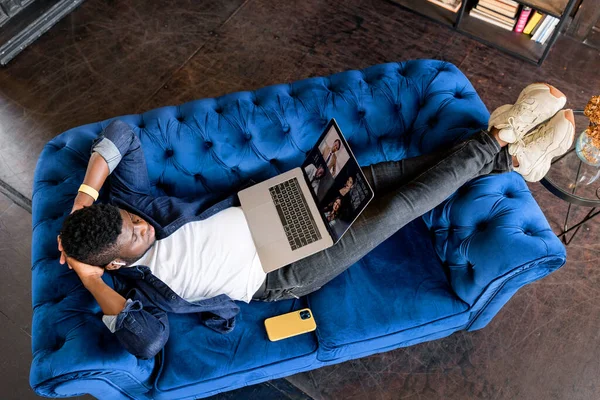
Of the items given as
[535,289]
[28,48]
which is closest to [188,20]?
[28,48]

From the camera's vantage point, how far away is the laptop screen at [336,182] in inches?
59.8

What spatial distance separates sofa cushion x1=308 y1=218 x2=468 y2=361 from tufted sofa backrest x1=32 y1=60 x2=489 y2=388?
406mm

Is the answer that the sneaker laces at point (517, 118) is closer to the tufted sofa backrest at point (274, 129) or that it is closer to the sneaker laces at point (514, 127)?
the sneaker laces at point (514, 127)

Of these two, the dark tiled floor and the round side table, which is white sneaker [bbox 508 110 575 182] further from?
the dark tiled floor

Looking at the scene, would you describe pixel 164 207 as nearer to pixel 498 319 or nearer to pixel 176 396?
pixel 176 396

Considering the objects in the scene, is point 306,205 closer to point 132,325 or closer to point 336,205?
point 336,205

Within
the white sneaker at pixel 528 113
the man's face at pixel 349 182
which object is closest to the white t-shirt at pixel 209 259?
the man's face at pixel 349 182

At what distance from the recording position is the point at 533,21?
2881 mm

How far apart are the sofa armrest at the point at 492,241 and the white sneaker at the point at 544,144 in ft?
0.32

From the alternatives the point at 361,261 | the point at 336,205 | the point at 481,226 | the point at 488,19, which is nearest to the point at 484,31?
the point at 488,19

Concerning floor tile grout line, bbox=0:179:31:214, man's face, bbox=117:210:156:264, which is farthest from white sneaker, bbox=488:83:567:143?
floor tile grout line, bbox=0:179:31:214

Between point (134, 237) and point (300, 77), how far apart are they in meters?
1.65

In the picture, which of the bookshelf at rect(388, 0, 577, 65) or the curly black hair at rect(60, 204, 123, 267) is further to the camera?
the bookshelf at rect(388, 0, 577, 65)

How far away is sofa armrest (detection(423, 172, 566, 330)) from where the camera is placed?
1595 millimetres
